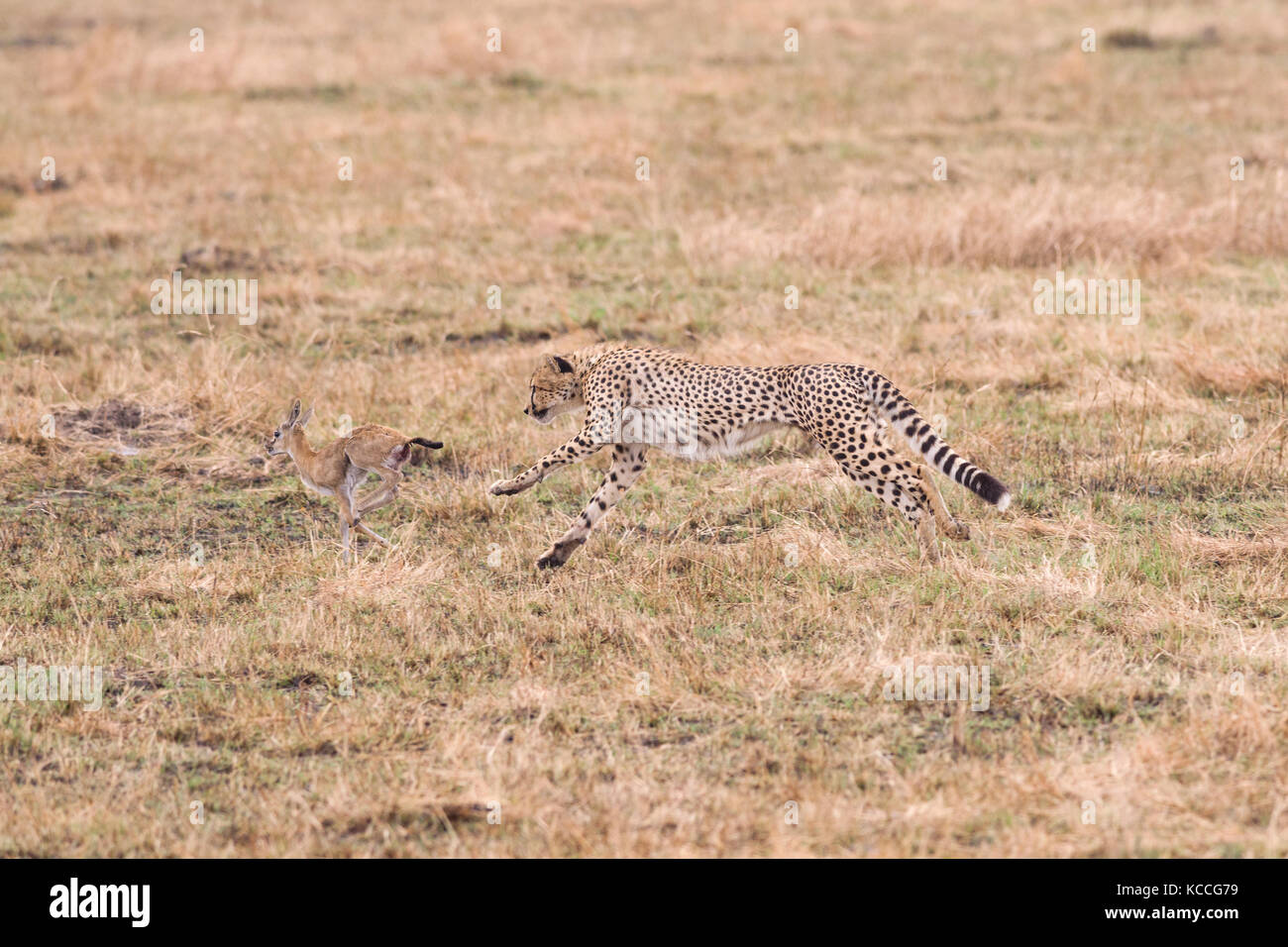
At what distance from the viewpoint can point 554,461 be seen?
283 inches

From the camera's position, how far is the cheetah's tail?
21.1 ft

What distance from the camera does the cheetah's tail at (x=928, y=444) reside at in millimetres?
6445

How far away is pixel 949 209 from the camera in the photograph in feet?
40.6

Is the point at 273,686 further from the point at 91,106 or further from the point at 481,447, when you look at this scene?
the point at 91,106

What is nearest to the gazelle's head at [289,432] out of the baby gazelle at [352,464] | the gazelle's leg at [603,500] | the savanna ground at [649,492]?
the baby gazelle at [352,464]

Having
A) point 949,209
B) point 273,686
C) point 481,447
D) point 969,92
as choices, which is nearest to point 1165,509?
point 481,447

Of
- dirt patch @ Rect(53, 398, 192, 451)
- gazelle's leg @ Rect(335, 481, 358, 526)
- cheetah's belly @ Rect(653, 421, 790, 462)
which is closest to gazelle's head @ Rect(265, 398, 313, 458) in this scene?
gazelle's leg @ Rect(335, 481, 358, 526)

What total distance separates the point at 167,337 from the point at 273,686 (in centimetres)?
534

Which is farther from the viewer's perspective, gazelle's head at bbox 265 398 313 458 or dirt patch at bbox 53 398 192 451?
dirt patch at bbox 53 398 192 451

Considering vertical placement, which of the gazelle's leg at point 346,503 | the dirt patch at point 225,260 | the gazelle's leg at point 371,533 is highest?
the dirt patch at point 225,260

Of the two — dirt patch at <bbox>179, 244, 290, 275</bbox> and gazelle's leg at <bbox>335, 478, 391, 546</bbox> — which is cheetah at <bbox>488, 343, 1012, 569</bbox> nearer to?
gazelle's leg at <bbox>335, 478, 391, 546</bbox>

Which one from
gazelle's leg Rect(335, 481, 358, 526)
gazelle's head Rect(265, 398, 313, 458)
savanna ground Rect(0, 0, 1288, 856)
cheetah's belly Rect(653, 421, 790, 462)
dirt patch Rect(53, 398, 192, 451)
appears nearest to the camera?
savanna ground Rect(0, 0, 1288, 856)

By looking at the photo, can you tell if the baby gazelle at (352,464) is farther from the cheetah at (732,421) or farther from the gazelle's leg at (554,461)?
the cheetah at (732,421)

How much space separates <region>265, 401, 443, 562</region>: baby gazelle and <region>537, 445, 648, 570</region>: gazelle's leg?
737 millimetres
